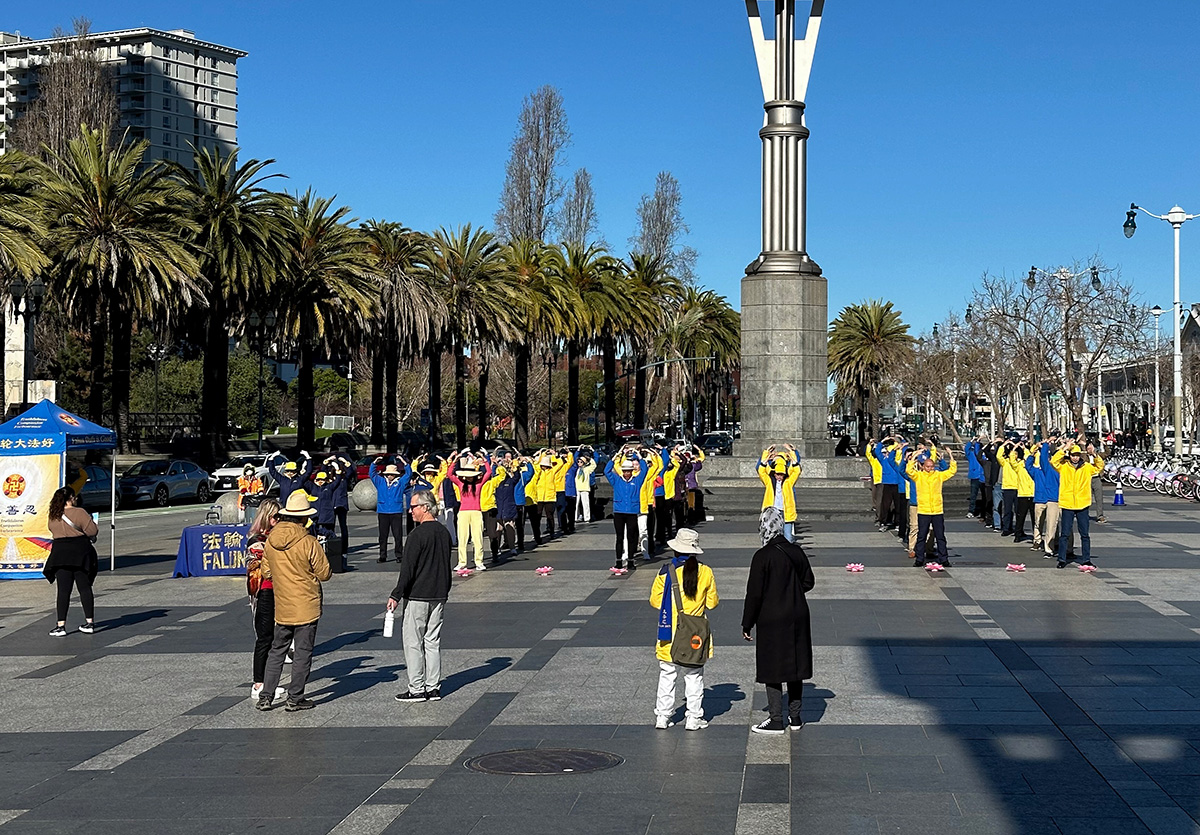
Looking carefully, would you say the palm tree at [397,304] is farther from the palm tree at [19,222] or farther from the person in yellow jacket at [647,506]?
the person in yellow jacket at [647,506]

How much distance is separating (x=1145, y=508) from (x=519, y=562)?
20.7 m

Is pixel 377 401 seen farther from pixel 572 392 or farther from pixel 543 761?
pixel 543 761

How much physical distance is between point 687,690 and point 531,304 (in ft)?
154

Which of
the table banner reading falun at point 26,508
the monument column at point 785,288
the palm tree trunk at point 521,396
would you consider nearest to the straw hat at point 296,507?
the table banner reading falun at point 26,508

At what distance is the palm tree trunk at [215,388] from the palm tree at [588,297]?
16.0m

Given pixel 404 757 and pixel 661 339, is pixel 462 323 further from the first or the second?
pixel 404 757

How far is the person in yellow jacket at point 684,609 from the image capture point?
1005 centimetres

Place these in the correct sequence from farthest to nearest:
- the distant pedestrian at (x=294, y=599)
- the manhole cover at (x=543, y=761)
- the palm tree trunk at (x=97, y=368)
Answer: the palm tree trunk at (x=97, y=368)
the distant pedestrian at (x=294, y=599)
the manhole cover at (x=543, y=761)

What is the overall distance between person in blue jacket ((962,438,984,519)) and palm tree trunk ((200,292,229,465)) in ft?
86.6

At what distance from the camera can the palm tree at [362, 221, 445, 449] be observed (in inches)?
2018

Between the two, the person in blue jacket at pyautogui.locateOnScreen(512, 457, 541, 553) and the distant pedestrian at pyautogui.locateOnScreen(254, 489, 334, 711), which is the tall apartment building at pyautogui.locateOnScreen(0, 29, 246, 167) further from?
the distant pedestrian at pyautogui.locateOnScreen(254, 489, 334, 711)

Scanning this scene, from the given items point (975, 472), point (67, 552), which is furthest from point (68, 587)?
point (975, 472)

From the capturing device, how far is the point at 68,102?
73.1 m

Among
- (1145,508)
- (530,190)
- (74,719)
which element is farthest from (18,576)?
(530,190)
